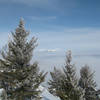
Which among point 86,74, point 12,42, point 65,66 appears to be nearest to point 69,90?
point 65,66

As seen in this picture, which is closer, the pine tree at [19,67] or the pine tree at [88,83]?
the pine tree at [19,67]

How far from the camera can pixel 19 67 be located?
14039mm

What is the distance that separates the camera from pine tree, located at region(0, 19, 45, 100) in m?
13.6

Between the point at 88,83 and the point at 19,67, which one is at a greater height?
the point at 19,67

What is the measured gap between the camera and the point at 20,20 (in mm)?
13828

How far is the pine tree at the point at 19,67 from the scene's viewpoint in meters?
13.6

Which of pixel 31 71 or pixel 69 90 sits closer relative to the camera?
pixel 69 90

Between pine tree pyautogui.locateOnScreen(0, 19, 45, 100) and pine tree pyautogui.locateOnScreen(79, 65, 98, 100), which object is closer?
pine tree pyautogui.locateOnScreen(0, 19, 45, 100)

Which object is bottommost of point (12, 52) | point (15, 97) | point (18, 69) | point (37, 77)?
point (15, 97)

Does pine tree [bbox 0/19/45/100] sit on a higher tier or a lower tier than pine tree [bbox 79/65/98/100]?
higher

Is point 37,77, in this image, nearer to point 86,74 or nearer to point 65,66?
point 65,66

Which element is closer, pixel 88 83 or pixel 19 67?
pixel 19 67

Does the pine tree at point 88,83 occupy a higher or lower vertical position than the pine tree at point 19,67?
lower

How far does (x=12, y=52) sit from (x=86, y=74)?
13.2 meters
